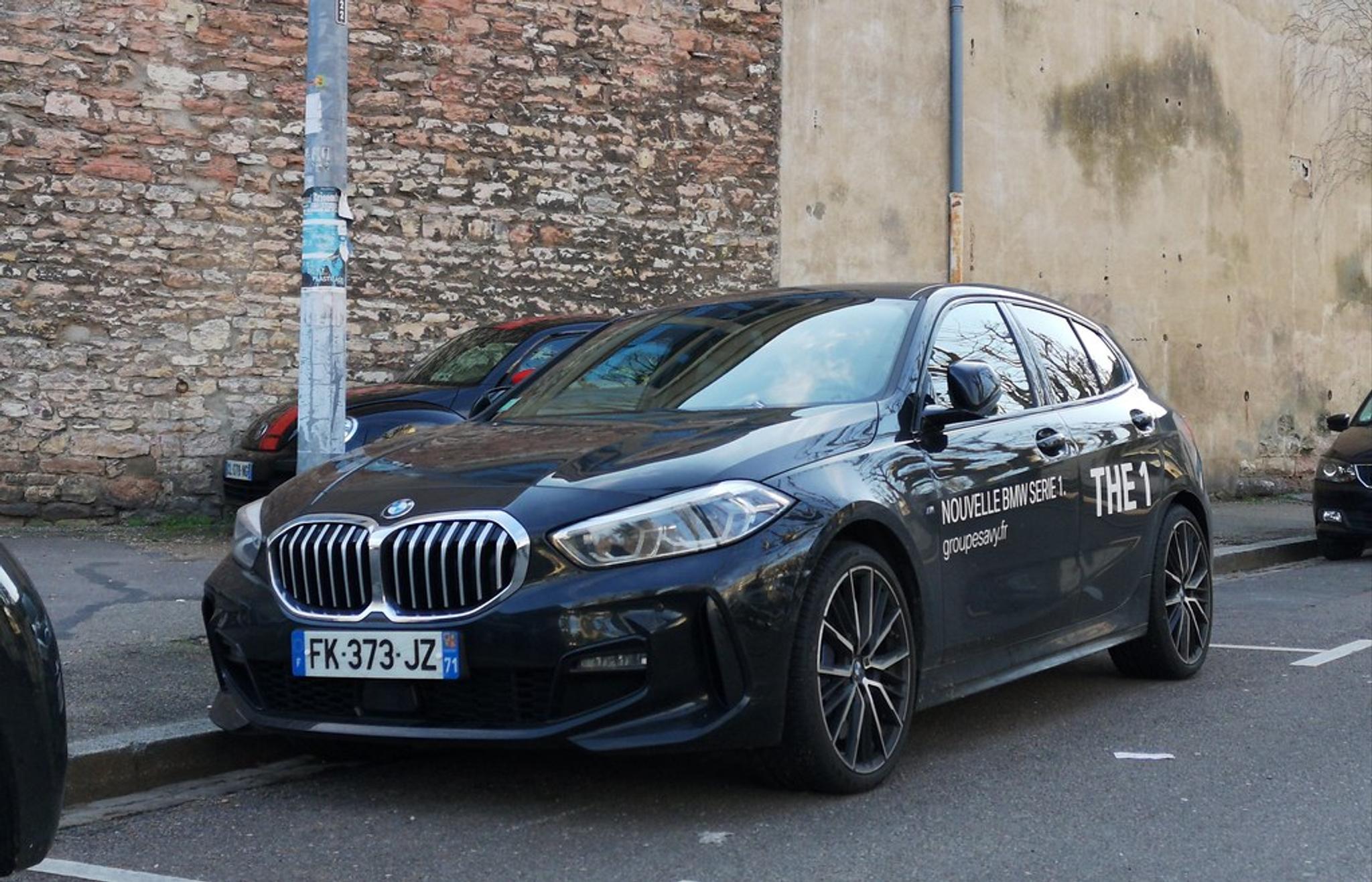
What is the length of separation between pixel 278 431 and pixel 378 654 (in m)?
7.05

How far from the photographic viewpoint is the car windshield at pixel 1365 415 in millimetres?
14852

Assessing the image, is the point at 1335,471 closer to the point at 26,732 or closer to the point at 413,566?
the point at 413,566

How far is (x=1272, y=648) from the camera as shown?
8750 millimetres

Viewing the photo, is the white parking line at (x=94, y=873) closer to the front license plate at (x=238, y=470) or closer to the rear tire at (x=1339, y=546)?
the front license plate at (x=238, y=470)

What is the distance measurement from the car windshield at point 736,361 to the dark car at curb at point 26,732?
282 centimetres

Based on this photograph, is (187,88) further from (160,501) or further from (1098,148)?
(1098,148)

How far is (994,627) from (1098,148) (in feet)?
47.9

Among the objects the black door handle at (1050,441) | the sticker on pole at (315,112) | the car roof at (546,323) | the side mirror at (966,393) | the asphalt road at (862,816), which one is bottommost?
the asphalt road at (862,816)

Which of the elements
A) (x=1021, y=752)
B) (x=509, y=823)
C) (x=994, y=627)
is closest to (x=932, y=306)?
(x=994, y=627)

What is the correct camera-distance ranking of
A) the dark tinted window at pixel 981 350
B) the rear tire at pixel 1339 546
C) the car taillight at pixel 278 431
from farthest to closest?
the rear tire at pixel 1339 546 < the car taillight at pixel 278 431 < the dark tinted window at pixel 981 350

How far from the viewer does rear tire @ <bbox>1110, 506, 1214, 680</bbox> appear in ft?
23.8

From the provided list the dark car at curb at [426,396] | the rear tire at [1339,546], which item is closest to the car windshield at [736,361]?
the dark car at curb at [426,396]

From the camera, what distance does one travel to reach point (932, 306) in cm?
620

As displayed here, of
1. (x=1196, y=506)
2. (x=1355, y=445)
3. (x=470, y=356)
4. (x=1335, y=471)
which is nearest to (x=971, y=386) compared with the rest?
(x=1196, y=506)
